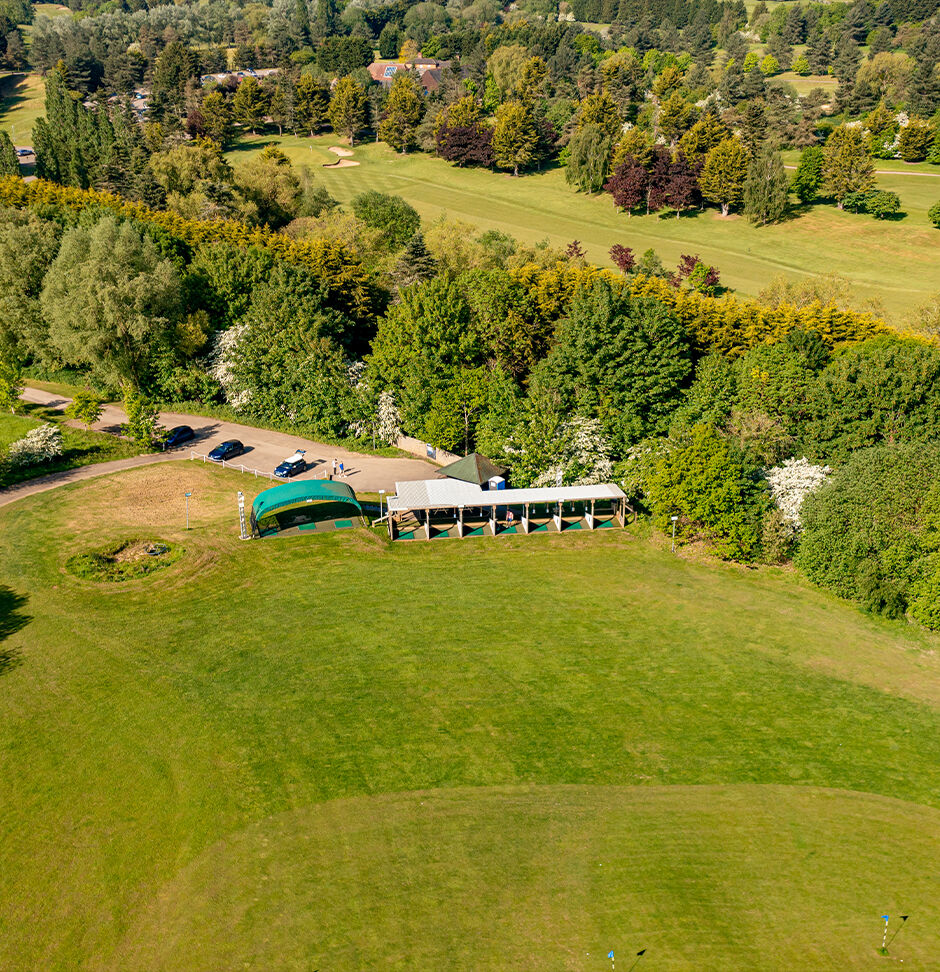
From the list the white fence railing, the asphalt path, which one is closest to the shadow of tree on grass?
the asphalt path

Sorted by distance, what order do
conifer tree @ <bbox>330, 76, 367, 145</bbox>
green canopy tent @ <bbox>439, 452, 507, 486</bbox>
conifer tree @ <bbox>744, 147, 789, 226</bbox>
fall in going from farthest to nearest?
conifer tree @ <bbox>330, 76, 367, 145</bbox> → conifer tree @ <bbox>744, 147, 789, 226</bbox> → green canopy tent @ <bbox>439, 452, 507, 486</bbox>

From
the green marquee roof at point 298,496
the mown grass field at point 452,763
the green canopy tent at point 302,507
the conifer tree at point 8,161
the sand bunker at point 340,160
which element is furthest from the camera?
the sand bunker at point 340,160

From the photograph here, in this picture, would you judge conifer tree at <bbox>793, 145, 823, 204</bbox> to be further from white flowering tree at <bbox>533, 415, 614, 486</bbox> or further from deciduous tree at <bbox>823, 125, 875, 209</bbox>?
white flowering tree at <bbox>533, 415, 614, 486</bbox>

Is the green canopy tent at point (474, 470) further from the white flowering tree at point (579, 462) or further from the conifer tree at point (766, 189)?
the conifer tree at point (766, 189)

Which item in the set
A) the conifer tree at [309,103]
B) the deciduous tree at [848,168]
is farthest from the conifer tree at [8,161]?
the deciduous tree at [848,168]

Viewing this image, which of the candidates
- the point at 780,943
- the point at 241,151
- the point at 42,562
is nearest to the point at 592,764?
the point at 780,943

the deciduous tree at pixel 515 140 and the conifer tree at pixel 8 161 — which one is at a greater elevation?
the deciduous tree at pixel 515 140

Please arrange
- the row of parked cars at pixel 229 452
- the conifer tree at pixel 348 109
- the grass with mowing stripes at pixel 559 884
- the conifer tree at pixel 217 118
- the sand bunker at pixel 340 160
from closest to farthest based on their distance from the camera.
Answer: the grass with mowing stripes at pixel 559 884 → the row of parked cars at pixel 229 452 → the conifer tree at pixel 217 118 → the sand bunker at pixel 340 160 → the conifer tree at pixel 348 109
